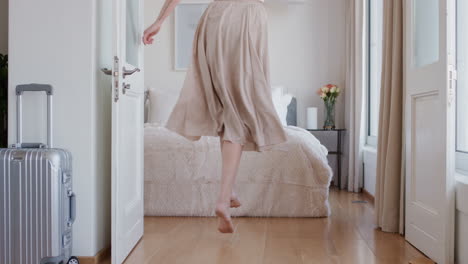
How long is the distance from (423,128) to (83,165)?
180cm

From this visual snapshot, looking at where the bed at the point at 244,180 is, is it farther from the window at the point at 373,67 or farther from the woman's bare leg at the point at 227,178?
the window at the point at 373,67

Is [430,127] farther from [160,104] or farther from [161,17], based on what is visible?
[160,104]

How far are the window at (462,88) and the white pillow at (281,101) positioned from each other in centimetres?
232

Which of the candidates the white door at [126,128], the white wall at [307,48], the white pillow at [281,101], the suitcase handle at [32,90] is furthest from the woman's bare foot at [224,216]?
the white wall at [307,48]

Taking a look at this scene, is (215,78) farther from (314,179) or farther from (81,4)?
(314,179)

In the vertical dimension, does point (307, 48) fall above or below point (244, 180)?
above

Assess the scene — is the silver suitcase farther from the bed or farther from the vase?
the vase

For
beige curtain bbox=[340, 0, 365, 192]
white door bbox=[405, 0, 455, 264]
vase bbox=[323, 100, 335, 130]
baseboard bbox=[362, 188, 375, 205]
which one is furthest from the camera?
vase bbox=[323, 100, 335, 130]

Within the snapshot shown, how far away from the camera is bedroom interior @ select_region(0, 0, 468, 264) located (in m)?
2.29

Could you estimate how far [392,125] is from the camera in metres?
2.97

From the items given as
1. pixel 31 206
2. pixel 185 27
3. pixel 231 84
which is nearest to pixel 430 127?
pixel 231 84

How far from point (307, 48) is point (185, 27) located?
57.2 inches

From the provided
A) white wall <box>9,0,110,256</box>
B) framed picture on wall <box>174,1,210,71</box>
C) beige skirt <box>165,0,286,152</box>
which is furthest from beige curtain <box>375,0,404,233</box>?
framed picture on wall <box>174,1,210,71</box>

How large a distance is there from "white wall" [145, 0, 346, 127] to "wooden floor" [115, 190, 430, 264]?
2.25 metres
